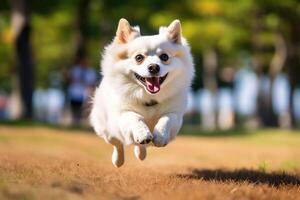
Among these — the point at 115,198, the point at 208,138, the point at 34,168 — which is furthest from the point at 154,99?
the point at 208,138

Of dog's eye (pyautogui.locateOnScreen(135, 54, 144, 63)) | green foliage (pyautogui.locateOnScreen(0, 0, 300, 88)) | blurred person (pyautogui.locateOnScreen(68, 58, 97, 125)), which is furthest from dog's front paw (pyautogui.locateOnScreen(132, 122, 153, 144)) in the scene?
green foliage (pyautogui.locateOnScreen(0, 0, 300, 88))

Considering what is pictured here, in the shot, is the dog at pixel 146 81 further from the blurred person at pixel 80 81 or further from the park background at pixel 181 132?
the blurred person at pixel 80 81

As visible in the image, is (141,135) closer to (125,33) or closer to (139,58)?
(139,58)

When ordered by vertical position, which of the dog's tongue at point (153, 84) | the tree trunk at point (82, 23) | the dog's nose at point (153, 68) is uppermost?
the tree trunk at point (82, 23)

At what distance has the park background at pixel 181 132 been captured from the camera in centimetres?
652

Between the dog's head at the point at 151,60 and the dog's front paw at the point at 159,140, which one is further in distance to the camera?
the dog's head at the point at 151,60

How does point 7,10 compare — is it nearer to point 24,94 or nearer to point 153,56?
point 24,94

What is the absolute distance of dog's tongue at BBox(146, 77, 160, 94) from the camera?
7.66 metres

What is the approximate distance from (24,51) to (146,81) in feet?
52.9

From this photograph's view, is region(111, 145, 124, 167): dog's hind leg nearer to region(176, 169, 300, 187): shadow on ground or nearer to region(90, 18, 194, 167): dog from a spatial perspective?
region(90, 18, 194, 167): dog

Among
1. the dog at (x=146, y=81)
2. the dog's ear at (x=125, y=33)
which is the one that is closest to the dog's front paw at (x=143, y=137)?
the dog at (x=146, y=81)

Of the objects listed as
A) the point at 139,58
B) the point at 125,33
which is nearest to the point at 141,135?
the point at 139,58

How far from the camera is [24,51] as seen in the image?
23.2 meters

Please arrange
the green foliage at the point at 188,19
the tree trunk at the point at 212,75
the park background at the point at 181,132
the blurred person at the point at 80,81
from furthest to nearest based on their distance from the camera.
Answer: the tree trunk at the point at 212,75
the green foliage at the point at 188,19
the blurred person at the point at 80,81
the park background at the point at 181,132
